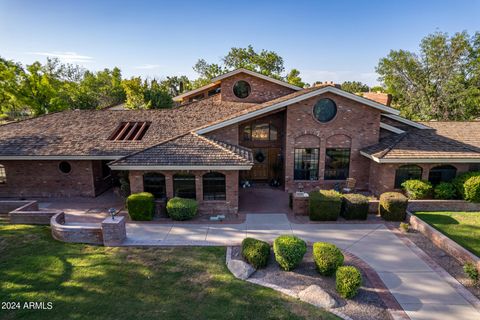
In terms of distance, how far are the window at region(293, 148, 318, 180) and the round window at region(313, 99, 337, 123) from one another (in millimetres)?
1982

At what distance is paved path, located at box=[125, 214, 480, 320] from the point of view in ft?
24.1

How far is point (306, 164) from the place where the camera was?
16.9m

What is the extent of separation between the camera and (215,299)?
737 cm

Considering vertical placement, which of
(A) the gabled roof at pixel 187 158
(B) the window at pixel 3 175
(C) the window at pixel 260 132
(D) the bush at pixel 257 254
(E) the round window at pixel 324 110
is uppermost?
(E) the round window at pixel 324 110

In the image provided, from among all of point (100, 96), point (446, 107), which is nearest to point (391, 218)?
point (446, 107)

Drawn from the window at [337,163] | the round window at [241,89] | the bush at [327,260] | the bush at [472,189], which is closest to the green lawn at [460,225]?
the bush at [472,189]

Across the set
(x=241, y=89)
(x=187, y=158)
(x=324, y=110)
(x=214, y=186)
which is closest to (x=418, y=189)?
(x=324, y=110)

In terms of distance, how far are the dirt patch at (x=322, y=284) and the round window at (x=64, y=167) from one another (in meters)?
11.8

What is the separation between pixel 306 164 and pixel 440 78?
29.2m

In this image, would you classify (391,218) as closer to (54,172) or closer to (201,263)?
(201,263)

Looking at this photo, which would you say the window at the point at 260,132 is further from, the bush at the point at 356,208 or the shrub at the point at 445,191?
the shrub at the point at 445,191

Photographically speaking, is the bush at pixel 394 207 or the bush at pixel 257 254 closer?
the bush at pixel 257 254

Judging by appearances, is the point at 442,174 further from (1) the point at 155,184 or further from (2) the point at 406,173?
(1) the point at 155,184

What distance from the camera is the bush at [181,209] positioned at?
12586 mm
